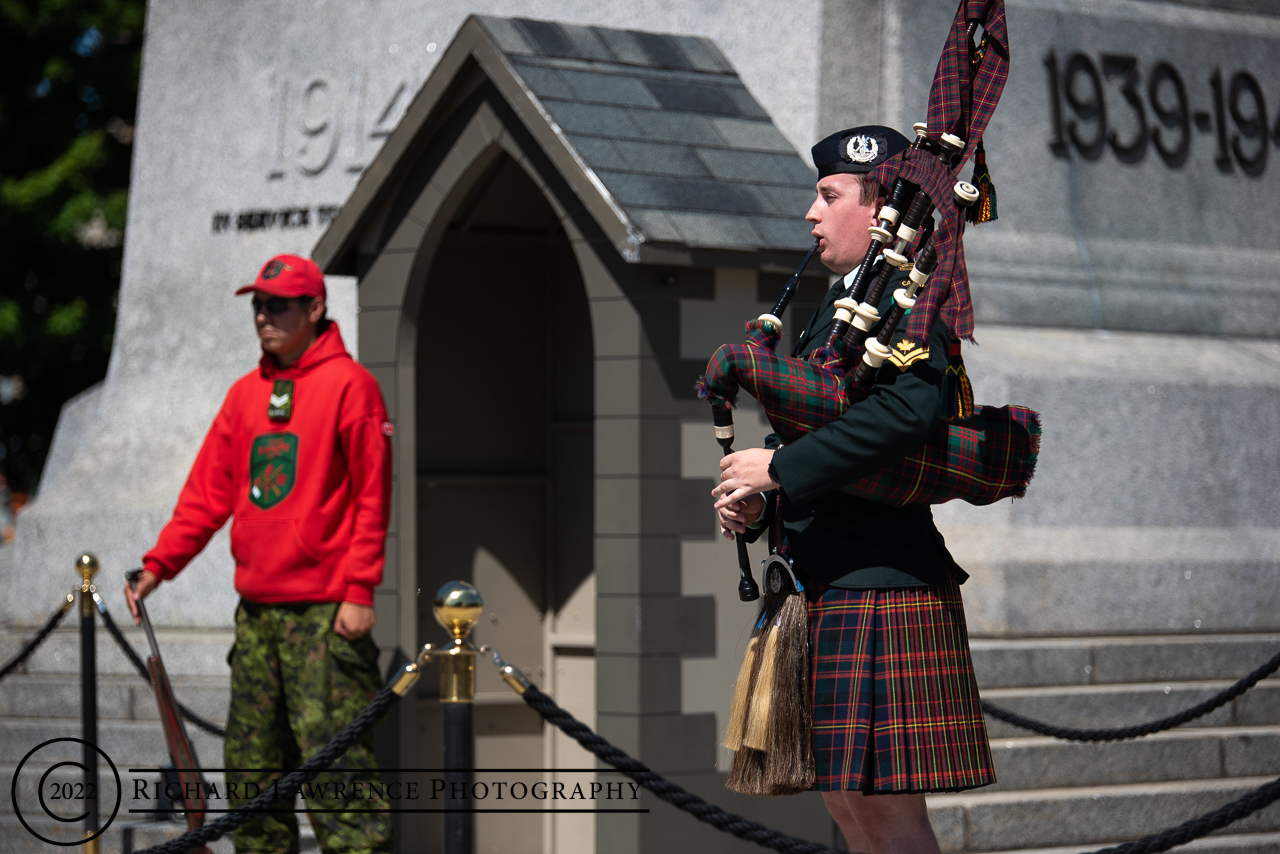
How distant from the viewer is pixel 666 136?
5.69 meters

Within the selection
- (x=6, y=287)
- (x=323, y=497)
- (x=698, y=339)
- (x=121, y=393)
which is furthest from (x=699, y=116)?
(x=6, y=287)

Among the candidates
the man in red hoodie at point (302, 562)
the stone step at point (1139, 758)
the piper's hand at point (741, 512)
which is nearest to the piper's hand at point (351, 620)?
the man in red hoodie at point (302, 562)

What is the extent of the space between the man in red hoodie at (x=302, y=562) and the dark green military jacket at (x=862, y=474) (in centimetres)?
201

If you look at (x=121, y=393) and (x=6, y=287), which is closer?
(x=121, y=393)

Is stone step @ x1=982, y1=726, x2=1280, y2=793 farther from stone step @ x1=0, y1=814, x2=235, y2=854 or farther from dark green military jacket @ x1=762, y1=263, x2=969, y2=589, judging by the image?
stone step @ x1=0, y1=814, x2=235, y2=854

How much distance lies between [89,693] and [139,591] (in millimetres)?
834

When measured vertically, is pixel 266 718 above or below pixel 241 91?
below

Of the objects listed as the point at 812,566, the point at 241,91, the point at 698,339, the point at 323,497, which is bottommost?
the point at 812,566

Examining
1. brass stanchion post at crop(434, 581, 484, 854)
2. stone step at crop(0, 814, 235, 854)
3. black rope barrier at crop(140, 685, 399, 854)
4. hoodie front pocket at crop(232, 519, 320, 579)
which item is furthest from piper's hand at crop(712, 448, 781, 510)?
stone step at crop(0, 814, 235, 854)

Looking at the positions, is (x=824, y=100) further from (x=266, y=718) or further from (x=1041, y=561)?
(x=266, y=718)

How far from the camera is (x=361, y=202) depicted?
5.92 m

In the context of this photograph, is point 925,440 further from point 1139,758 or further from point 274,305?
point 1139,758

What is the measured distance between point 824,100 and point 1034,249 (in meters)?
1.25

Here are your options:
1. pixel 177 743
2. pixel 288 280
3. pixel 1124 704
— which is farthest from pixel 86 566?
pixel 1124 704
